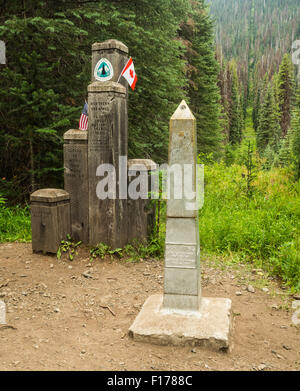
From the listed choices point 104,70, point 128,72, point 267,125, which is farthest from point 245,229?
point 267,125

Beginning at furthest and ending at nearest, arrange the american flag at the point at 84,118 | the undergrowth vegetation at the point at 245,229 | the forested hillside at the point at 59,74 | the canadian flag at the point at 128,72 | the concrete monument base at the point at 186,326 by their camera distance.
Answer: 1. the forested hillside at the point at 59,74
2. the american flag at the point at 84,118
3. the canadian flag at the point at 128,72
4. the undergrowth vegetation at the point at 245,229
5. the concrete monument base at the point at 186,326

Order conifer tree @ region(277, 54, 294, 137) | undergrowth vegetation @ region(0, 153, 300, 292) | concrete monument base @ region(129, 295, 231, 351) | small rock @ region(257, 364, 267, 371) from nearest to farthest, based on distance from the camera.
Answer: small rock @ region(257, 364, 267, 371)
concrete monument base @ region(129, 295, 231, 351)
undergrowth vegetation @ region(0, 153, 300, 292)
conifer tree @ region(277, 54, 294, 137)

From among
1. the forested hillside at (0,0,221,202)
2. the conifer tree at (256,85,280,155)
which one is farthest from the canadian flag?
the conifer tree at (256,85,280,155)

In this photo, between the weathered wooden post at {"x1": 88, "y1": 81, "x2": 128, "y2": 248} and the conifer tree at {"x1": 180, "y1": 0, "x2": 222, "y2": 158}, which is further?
the conifer tree at {"x1": 180, "y1": 0, "x2": 222, "y2": 158}

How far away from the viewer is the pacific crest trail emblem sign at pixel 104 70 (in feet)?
17.1

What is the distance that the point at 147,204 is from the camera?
5.47m

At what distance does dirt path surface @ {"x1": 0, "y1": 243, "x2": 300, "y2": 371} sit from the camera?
3.05m

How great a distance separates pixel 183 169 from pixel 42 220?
8.79ft

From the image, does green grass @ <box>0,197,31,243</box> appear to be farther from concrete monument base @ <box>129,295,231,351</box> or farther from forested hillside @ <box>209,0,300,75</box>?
forested hillside @ <box>209,0,300,75</box>

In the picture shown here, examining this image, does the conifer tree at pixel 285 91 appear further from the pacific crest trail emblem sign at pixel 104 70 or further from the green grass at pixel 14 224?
the pacific crest trail emblem sign at pixel 104 70

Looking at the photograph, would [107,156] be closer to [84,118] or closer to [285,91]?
[84,118]

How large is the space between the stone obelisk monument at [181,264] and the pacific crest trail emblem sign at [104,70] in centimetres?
207

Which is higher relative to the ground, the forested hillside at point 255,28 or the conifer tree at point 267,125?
the forested hillside at point 255,28

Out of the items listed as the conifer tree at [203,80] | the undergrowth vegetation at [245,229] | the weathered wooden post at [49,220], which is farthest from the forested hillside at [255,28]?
the weathered wooden post at [49,220]
